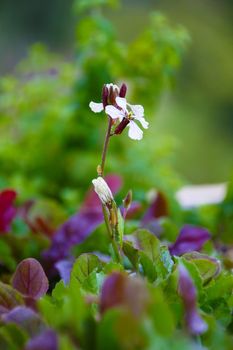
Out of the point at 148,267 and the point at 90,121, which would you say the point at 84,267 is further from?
the point at 90,121

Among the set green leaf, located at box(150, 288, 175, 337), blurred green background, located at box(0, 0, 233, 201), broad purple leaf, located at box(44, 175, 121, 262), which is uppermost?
blurred green background, located at box(0, 0, 233, 201)

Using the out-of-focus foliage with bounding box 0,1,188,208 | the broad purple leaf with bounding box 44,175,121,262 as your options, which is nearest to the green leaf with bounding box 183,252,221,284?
the broad purple leaf with bounding box 44,175,121,262

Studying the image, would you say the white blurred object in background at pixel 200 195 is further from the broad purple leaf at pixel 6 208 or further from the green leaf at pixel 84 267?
the green leaf at pixel 84 267

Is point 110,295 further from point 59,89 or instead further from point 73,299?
point 59,89

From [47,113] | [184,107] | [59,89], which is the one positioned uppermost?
[184,107]

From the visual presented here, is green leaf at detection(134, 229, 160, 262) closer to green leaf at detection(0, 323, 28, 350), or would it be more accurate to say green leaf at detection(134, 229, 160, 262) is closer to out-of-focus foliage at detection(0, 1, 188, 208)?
green leaf at detection(0, 323, 28, 350)

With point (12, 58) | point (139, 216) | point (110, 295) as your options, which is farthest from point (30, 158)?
point (12, 58)
